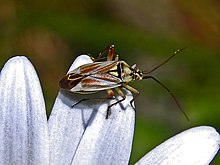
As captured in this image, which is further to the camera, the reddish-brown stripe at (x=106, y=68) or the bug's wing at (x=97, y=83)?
the reddish-brown stripe at (x=106, y=68)

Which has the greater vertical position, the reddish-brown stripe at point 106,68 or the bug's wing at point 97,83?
the reddish-brown stripe at point 106,68

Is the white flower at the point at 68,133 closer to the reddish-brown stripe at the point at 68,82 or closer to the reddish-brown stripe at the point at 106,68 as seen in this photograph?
the reddish-brown stripe at the point at 68,82

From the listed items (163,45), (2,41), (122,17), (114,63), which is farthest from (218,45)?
(114,63)

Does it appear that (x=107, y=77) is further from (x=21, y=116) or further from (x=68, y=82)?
(x=21, y=116)

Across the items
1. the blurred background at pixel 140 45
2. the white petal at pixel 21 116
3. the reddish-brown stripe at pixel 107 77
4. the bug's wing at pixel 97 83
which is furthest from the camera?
the blurred background at pixel 140 45

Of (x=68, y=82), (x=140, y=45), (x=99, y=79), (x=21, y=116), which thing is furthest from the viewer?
(x=140, y=45)

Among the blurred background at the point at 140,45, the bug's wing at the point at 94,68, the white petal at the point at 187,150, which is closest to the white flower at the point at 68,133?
the white petal at the point at 187,150

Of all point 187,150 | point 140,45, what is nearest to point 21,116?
point 187,150
